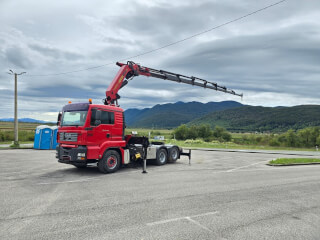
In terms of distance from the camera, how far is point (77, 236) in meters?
4.60

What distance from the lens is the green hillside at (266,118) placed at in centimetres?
14300

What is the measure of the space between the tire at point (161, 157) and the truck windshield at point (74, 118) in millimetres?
5248

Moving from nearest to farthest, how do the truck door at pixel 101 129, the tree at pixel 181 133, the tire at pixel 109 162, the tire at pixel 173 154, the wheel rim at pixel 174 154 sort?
the truck door at pixel 101 129 → the tire at pixel 109 162 → the tire at pixel 173 154 → the wheel rim at pixel 174 154 → the tree at pixel 181 133

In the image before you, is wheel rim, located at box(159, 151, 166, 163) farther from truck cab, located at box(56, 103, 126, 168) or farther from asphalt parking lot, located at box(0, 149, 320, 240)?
asphalt parking lot, located at box(0, 149, 320, 240)

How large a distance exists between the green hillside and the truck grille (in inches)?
5554

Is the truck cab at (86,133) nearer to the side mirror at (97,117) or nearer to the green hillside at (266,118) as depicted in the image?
the side mirror at (97,117)

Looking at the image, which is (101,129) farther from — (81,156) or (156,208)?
(156,208)

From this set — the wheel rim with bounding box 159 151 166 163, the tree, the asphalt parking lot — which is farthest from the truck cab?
the tree

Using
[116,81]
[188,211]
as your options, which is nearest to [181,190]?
[188,211]

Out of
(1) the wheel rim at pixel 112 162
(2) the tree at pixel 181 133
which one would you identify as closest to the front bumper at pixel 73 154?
(1) the wheel rim at pixel 112 162

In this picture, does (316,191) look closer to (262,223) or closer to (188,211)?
(262,223)

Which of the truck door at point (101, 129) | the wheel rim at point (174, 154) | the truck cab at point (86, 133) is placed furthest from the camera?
the wheel rim at point (174, 154)

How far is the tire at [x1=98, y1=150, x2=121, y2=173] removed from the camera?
11.5 m

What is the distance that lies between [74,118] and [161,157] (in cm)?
579
